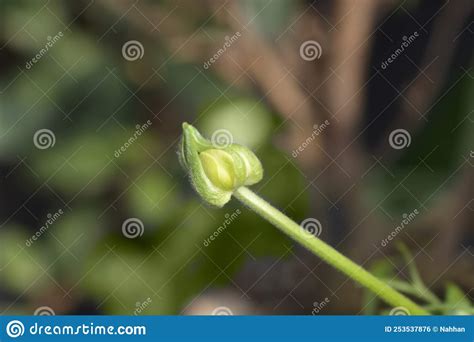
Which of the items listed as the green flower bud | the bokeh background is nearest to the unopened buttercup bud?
the green flower bud

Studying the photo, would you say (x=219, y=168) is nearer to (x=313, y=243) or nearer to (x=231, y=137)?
(x=313, y=243)

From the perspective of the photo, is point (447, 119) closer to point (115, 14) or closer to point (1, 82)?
point (115, 14)

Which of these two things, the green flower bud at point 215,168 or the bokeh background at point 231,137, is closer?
the green flower bud at point 215,168

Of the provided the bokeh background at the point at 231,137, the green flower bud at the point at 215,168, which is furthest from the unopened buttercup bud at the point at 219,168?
the bokeh background at the point at 231,137

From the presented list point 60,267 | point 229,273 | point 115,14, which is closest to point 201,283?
point 229,273

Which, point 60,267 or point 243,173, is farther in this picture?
point 60,267

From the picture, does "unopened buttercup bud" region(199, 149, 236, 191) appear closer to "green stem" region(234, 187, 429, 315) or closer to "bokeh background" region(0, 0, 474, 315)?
"green stem" region(234, 187, 429, 315)

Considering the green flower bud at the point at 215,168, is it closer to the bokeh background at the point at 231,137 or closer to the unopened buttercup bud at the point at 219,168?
the unopened buttercup bud at the point at 219,168
